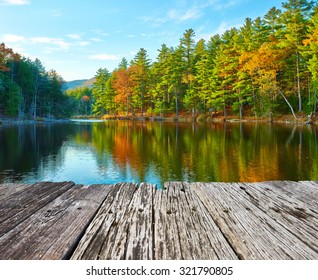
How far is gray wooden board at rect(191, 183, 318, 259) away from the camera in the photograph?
4.39 ft

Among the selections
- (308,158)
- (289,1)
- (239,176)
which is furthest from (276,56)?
(239,176)

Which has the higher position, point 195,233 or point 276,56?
point 276,56

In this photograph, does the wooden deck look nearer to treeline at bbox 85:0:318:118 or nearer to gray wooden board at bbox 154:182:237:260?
gray wooden board at bbox 154:182:237:260

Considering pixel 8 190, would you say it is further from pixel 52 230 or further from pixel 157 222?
pixel 157 222

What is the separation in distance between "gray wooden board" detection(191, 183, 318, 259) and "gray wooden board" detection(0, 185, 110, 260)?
88cm

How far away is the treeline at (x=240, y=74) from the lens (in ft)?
109

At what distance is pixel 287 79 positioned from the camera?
3647cm

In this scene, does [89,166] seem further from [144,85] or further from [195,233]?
[144,85]

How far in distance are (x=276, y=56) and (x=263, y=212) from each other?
3775 cm

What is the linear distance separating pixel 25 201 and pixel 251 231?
5.65 feet

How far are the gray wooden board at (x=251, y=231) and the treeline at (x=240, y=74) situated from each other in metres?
32.6

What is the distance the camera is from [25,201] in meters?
2.09

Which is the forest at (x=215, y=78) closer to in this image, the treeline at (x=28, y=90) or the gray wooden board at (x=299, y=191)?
the treeline at (x=28, y=90)

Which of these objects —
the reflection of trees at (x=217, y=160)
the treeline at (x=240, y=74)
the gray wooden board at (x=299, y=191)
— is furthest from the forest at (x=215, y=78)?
the gray wooden board at (x=299, y=191)
